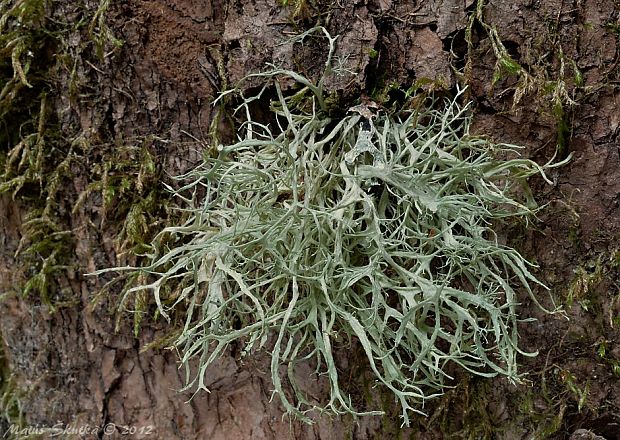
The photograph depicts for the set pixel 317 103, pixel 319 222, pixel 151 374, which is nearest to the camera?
pixel 319 222

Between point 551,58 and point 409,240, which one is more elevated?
point 551,58

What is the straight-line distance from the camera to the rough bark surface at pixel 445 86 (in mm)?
1170

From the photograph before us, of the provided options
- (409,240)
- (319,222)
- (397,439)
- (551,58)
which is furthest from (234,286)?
(551,58)

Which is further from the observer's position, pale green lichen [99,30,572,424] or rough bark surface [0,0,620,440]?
rough bark surface [0,0,620,440]

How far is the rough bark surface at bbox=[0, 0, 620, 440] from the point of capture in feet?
3.84

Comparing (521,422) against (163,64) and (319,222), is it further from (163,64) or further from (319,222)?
(163,64)

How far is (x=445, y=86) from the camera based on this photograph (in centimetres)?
117

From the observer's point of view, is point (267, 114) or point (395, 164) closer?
point (395, 164)

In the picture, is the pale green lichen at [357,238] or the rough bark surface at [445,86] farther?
the rough bark surface at [445,86]

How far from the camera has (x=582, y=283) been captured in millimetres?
1178

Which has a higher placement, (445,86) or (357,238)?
(445,86)

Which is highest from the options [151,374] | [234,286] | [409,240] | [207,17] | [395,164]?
[207,17]

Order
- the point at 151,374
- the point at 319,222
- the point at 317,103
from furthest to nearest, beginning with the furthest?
the point at 151,374, the point at 317,103, the point at 319,222

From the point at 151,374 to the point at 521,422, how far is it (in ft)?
2.57
